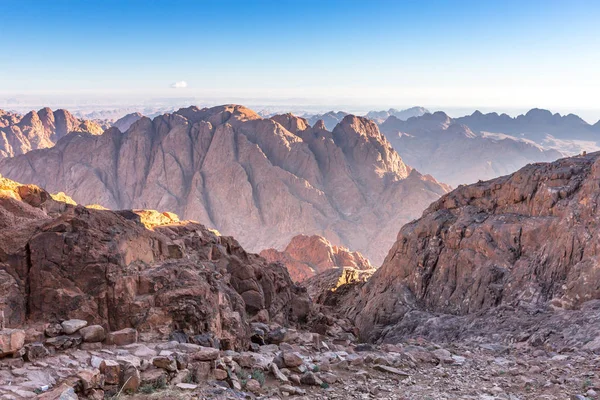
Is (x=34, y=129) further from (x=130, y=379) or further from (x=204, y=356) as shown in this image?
(x=130, y=379)

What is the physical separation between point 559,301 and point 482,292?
3.57 metres

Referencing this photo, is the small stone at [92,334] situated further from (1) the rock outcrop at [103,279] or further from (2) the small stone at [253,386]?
(2) the small stone at [253,386]

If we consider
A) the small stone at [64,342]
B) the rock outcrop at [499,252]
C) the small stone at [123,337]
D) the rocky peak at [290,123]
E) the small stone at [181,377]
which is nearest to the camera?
the small stone at [181,377]

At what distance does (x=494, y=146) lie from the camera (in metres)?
188

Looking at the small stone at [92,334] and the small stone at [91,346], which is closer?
the small stone at [91,346]

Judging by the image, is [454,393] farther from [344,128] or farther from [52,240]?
[344,128]

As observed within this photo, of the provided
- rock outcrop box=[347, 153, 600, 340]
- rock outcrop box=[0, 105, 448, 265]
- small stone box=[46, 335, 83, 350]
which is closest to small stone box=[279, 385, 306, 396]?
small stone box=[46, 335, 83, 350]

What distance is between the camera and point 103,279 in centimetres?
1188

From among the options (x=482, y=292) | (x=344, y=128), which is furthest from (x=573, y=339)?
(x=344, y=128)

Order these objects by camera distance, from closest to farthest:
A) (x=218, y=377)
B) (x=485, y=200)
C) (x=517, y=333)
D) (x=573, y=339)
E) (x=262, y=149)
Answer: (x=218, y=377)
(x=573, y=339)
(x=517, y=333)
(x=485, y=200)
(x=262, y=149)

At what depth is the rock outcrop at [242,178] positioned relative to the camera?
103000 mm

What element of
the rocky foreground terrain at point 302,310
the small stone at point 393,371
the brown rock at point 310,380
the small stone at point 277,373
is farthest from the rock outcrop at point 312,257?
the brown rock at point 310,380

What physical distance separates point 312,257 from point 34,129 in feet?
446

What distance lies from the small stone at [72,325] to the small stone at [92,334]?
12cm
